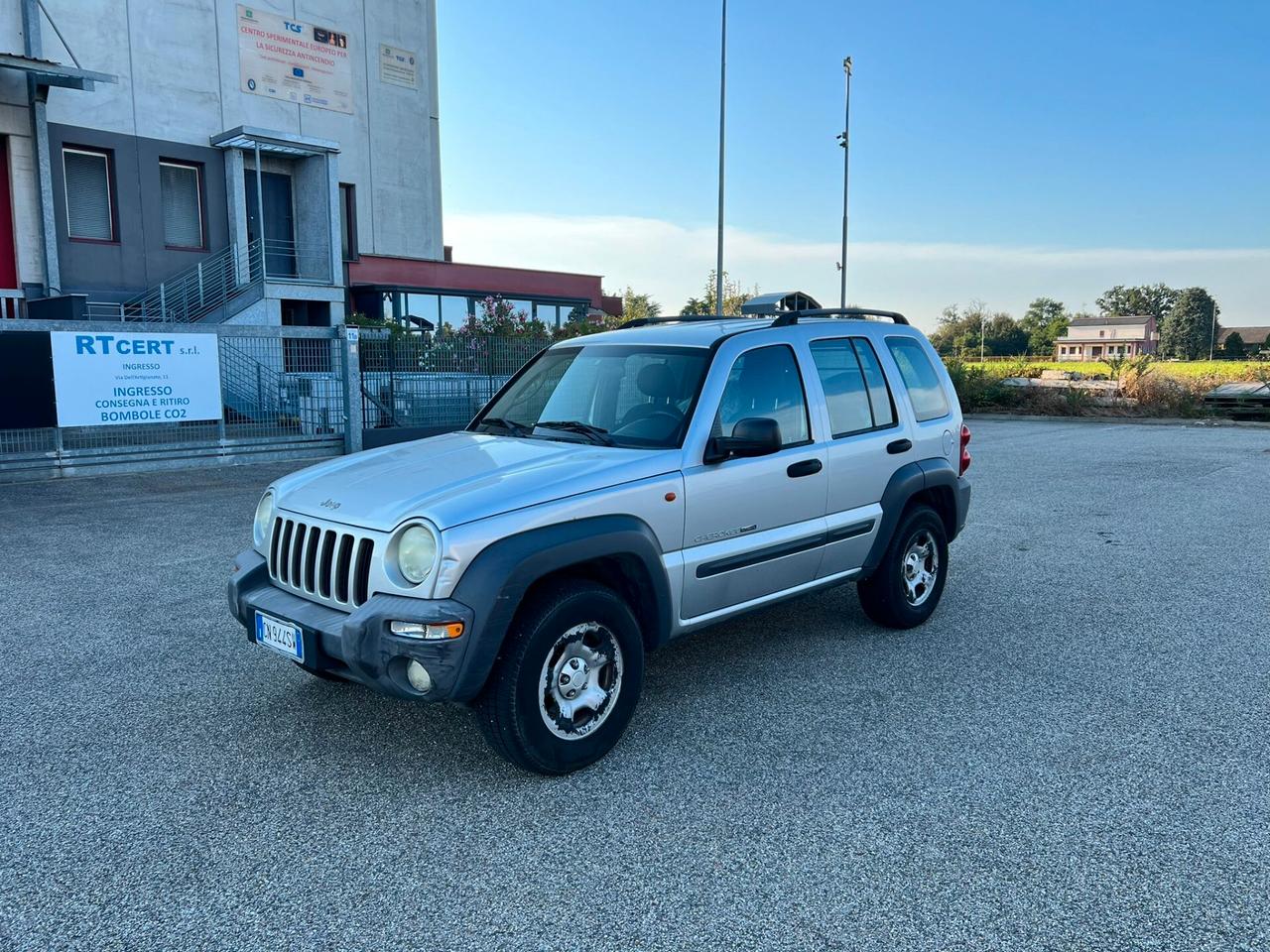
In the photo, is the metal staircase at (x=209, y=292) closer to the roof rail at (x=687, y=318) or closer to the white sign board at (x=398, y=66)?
the white sign board at (x=398, y=66)

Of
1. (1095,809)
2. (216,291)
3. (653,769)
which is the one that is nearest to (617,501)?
(653,769)

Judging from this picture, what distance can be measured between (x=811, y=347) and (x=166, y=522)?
23.2 ft

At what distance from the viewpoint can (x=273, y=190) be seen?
2500 cm

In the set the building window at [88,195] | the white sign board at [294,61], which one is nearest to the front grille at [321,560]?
the building window at [88,195]

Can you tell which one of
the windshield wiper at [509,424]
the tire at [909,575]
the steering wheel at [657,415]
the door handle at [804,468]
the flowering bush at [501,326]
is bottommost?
the tire at [909,575]

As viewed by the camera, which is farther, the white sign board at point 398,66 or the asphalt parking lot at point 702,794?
the white sign board at point 398,66

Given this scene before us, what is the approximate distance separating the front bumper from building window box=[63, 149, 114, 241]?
22.2 meters

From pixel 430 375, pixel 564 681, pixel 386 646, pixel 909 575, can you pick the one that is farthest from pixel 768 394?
pixel 430 375

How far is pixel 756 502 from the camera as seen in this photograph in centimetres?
450

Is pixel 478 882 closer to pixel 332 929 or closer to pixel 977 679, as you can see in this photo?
pixel 332 929

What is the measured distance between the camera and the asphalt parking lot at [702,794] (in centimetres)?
284

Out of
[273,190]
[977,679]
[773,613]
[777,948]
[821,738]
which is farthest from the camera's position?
[273,190]

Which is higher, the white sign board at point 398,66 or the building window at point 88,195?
the white sign board at point 398,66

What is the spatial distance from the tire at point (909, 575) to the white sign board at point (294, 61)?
24.1 meters
